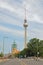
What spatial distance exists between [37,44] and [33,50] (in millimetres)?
5920

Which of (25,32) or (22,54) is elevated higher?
(25,32)

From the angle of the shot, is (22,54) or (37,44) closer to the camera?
(37,44)

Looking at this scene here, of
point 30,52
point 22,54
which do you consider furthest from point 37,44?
point 22,54

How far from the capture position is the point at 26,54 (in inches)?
6698

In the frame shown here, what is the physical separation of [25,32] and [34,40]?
35447mm

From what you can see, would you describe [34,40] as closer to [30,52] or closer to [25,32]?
[30,52]

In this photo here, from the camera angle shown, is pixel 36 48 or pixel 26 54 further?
pixel 26 54

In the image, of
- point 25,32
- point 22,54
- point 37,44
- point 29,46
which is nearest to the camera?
point 37,44

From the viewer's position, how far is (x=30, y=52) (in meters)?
167

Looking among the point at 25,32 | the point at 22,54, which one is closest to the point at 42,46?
the point at 22,54

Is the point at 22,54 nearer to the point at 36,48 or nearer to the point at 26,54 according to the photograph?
the point at 26,54

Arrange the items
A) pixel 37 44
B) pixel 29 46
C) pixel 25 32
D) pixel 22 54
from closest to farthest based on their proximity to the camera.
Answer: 1. pixel 37 44
2. pixel 29 46
3. pixel 22 54
4. pixel 25 32

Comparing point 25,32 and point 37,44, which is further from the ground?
point 25,32

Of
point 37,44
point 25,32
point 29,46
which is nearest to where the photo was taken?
point 37,44
